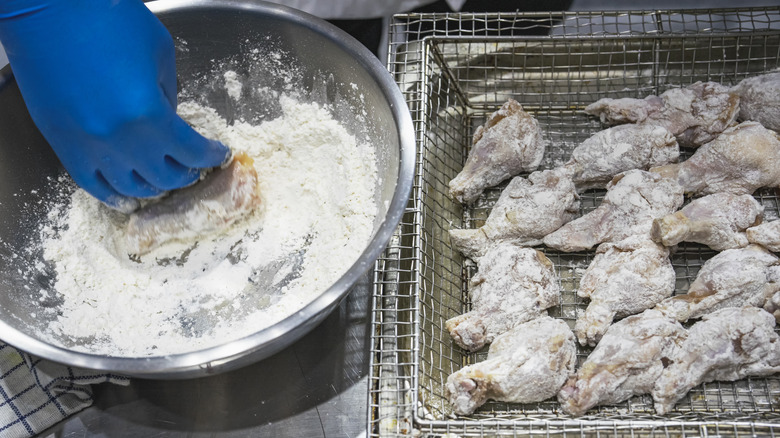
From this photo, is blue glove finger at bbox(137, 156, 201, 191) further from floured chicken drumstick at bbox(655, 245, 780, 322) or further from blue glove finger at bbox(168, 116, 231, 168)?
floured chicken drumstick at bbox(655, 245, 780, 322)

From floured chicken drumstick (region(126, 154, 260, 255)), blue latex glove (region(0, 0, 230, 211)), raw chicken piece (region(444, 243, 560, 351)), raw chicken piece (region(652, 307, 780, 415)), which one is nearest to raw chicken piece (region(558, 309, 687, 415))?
raw chicken piece (region(652, 307, 780, 415))

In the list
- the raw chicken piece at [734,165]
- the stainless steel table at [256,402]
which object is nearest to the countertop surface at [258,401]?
the stainless steel table at [256,402]

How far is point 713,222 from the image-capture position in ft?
5.24

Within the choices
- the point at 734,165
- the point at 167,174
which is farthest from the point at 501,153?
the point at 167,174

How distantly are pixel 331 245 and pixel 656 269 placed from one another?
757 mm

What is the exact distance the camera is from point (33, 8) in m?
1.29

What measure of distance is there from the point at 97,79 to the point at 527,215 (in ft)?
3.29

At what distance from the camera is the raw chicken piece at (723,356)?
1439 mm

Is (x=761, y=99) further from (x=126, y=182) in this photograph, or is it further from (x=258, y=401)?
(x=126, y=182)

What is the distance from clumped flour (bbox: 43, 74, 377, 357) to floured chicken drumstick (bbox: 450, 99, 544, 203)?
27cm

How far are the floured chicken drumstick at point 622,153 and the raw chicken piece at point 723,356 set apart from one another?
1.51 ft

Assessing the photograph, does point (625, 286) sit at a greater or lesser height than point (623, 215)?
lesser

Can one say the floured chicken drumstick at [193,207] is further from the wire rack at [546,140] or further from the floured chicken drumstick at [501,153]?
the floured chicken drumstick at [501,153]

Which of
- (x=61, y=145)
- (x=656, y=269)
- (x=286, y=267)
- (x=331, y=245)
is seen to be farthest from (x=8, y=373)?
(x=656, y=269)
